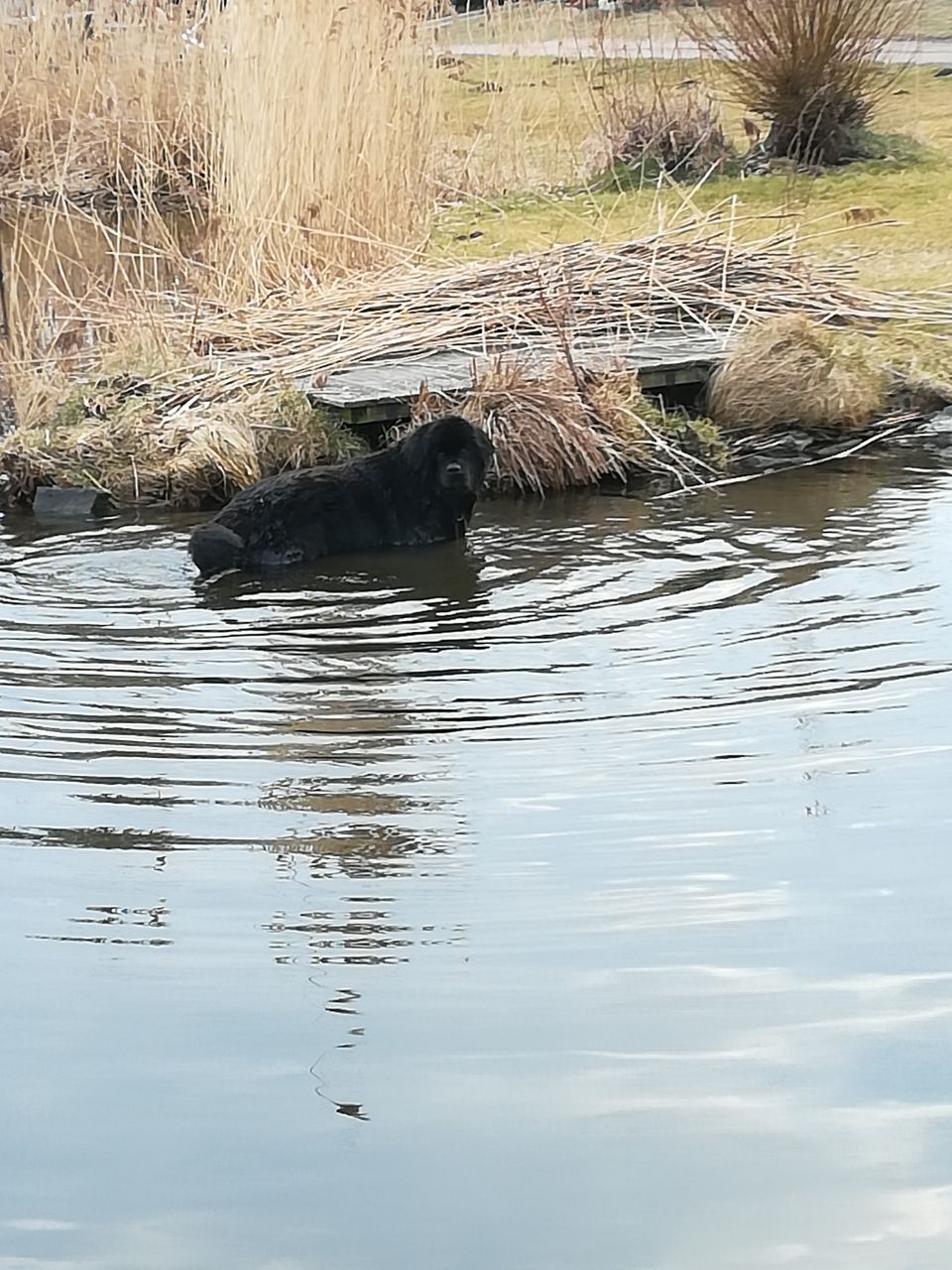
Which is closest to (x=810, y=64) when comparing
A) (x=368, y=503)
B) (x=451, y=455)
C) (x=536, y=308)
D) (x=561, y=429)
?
(x=536, y=308)

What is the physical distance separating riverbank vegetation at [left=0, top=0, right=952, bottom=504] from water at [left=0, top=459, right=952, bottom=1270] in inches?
109

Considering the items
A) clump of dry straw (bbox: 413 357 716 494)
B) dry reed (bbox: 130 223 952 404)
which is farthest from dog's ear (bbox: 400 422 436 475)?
dry reed (bbox: 130 223 952 404)

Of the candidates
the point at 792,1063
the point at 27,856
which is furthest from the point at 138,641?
the point at 792,1063

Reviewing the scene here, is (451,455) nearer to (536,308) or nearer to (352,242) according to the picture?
(536,308)

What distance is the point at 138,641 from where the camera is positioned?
21.6 feet

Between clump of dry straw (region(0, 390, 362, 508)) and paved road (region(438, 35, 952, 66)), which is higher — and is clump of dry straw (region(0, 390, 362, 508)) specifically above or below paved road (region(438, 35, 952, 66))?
below

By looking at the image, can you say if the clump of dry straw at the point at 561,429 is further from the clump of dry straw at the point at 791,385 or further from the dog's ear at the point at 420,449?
the dog's ear at the point at 420,449

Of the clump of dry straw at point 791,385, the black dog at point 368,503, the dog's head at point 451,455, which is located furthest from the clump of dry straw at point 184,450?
the clump of dry straw at point 791,385

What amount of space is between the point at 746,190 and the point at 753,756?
12.0 metres

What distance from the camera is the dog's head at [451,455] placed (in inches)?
313

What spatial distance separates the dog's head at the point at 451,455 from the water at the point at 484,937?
3.56 feet

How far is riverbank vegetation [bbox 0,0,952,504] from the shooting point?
31.2ft

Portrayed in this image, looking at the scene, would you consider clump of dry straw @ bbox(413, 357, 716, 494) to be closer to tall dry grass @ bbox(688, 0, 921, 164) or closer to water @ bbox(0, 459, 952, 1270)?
water @ bbox(0, 459, 952, 1270)

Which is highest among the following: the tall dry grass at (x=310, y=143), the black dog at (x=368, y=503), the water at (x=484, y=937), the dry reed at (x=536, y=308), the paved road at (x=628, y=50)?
the paved road at (x=628, y=50)
